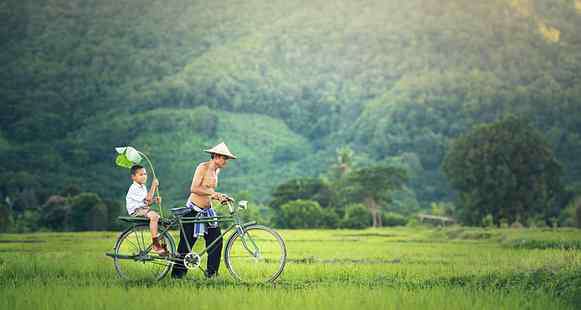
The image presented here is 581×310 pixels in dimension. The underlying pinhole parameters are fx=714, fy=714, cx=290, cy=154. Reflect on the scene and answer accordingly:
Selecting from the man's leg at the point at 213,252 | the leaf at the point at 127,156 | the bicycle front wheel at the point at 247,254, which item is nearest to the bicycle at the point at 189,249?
the bicycle front wheel at the point at 247,254

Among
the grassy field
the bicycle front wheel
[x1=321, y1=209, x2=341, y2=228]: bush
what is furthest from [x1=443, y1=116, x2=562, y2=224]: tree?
the bicycle front wheel

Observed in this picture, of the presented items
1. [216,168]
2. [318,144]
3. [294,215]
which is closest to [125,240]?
[216,168]

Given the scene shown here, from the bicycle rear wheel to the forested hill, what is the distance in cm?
7101

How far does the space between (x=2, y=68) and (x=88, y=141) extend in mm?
54681

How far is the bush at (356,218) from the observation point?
54.8 m

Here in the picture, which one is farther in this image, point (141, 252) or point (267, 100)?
point (267, 100)

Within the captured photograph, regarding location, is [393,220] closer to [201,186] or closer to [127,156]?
[201,186]

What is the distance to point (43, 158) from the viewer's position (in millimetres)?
120750

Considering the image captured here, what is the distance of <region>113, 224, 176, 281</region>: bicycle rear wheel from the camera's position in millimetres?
9758

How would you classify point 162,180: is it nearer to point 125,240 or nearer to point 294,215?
point 294,215

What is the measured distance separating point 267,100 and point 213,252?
15238 cm

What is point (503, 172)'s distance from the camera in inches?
1986

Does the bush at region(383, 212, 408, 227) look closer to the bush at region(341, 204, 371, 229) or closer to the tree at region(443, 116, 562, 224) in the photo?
the bush at region(341, 204, 371, 229)

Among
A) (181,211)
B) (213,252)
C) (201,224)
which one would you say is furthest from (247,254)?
(181,211)
